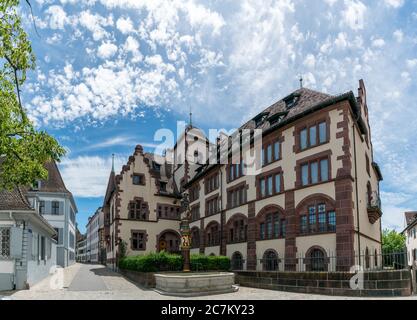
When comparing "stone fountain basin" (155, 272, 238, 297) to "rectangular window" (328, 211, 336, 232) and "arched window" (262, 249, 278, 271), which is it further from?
"arched window" (262, 249, 278, 271)

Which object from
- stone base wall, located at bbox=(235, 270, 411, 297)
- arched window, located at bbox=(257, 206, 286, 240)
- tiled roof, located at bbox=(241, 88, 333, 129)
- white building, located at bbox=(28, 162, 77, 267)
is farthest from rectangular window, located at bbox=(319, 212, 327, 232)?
white building, located at bbox=(28, 162, 77, 267)

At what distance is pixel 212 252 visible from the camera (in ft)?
124

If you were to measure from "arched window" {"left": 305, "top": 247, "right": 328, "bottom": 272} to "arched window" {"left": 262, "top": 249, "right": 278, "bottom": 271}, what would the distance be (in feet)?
10.0

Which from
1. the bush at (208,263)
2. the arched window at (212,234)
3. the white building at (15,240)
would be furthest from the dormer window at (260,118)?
the white building at (15,240)

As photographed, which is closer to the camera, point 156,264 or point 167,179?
point 156,264

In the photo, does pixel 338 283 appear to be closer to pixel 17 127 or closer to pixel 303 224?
pixel 303 224

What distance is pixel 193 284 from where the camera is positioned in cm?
1867

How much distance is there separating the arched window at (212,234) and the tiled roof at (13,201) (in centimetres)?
1953

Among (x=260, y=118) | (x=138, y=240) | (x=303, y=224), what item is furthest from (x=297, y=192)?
(x=138, y=240)

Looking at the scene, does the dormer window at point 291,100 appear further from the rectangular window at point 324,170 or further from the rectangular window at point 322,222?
the rectangular window at point 322,222

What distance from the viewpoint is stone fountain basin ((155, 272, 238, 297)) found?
18547 mm

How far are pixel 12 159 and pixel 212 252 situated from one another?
85.2ft

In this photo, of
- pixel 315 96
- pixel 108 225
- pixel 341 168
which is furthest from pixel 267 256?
pixel 108 225

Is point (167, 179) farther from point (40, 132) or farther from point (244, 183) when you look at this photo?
point (40, 132)
